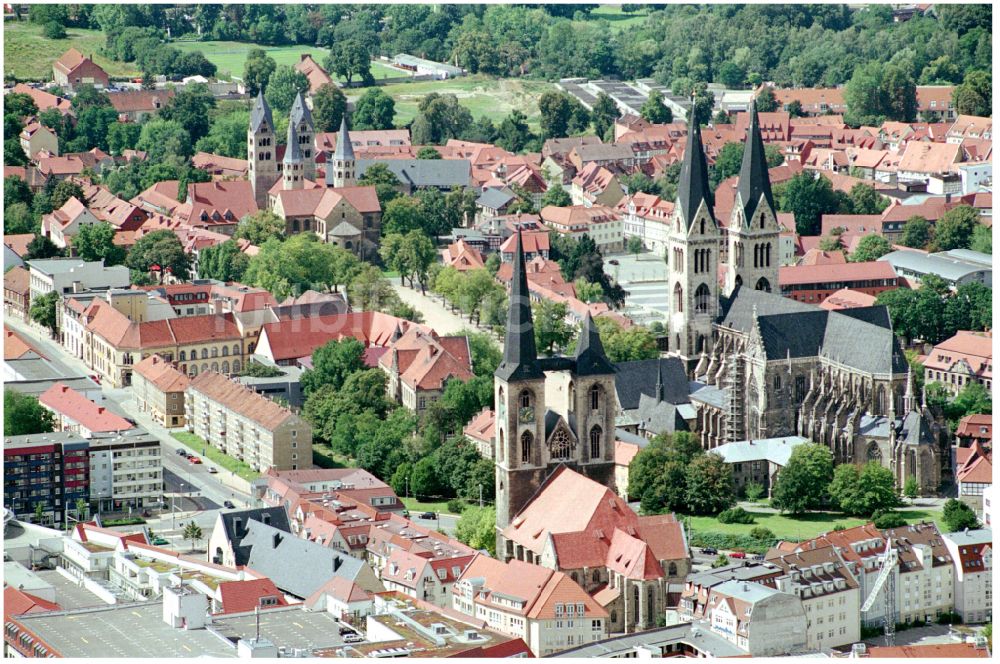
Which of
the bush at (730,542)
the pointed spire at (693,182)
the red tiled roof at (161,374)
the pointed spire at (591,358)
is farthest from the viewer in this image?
the red tiled roof at (161,374)

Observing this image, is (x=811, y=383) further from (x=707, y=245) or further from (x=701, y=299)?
(x=707, y=245)

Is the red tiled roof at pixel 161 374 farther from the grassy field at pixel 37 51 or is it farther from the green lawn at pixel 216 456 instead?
the grassy field at pixel 37 51

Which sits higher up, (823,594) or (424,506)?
(424,506)

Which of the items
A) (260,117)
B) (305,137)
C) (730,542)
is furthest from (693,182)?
(260,117)

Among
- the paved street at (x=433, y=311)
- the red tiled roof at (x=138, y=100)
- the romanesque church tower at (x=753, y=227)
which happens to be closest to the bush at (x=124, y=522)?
the paved street at (x=433, y=311)

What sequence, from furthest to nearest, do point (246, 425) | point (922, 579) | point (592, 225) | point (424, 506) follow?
point (592, 225) < point (246, 425) < point (424, 506) < point (922, 579)

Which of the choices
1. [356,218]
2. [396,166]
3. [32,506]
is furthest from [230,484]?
[396,166]

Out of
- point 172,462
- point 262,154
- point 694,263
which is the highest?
point 262,154
